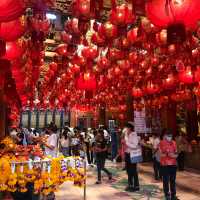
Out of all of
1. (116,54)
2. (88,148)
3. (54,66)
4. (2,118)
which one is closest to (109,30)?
(116,54)

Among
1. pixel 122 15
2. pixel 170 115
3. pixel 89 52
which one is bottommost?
pixel 170 115

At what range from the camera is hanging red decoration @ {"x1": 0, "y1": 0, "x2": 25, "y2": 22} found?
3.38 m

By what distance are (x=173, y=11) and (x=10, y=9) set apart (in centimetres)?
180

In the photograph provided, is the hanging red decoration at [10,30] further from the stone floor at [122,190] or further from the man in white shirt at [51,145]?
the man in white shirt at [51,145]

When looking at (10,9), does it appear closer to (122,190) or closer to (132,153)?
(132,153)

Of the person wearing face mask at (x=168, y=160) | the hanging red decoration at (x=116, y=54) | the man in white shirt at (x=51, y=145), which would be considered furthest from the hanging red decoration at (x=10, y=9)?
the man in white shirt at (x=51, y=145)

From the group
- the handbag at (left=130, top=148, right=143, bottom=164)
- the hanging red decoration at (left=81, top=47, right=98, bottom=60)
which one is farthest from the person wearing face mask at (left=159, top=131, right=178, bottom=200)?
the hanging red decoration at (left=81, top=47, right=98, bottom=60)

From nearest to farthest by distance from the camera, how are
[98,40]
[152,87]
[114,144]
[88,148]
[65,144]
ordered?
[98,40] < [152,87] < [65,144] < [88,148] < [114,144]

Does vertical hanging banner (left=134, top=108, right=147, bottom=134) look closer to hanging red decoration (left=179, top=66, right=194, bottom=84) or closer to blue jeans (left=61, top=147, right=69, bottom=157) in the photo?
blue jeans (left=61, top=147, right=69, bottom=157)

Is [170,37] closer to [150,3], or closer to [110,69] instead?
[150,3]

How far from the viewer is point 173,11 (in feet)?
11.9

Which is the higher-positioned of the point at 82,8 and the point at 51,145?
the point at 82,8

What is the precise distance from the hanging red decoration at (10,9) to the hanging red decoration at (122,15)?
2515 mm

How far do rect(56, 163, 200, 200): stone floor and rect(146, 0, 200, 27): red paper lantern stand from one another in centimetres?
528
